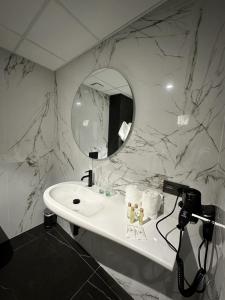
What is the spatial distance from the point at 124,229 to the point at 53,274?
1109 mm

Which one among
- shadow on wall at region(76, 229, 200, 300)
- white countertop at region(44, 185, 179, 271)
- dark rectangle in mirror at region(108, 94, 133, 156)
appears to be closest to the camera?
white countertop at region(44, 185, 179, 271)

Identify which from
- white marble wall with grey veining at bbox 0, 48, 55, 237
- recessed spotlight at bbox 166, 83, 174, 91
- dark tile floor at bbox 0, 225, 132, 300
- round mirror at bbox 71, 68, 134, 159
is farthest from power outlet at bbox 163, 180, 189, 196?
white marble wall with grey veining at bbox 0, 48, 55, 237

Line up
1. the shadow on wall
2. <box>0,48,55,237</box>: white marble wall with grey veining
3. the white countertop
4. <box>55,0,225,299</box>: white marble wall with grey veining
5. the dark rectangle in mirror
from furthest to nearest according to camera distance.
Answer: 1. <box>0,48,55,237</box>: white marble wall with grey veining
2. the dark rectangle in mirror
3. the shadow on wall
4. <box>55,0,225,299</box>: white marble wall with grey veining
5. the white countertop

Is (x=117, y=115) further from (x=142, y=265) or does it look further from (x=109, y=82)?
(x=142, y=265)

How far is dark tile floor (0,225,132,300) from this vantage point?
119 cm

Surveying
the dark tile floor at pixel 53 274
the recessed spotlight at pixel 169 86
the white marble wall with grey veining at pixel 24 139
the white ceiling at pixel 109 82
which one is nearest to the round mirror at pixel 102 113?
the white ceiling at pixel 109 82

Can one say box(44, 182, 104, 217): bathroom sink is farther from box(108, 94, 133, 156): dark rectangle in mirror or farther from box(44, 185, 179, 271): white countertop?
box(108, 94, 133, 156): dark rectangle in mirror

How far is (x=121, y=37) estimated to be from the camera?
116 centimetres

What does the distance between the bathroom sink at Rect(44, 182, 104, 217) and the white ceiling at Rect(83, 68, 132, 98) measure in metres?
0.92

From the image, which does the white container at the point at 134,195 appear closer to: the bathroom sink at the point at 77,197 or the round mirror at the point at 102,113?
the bathroom sink at the point at 77,197

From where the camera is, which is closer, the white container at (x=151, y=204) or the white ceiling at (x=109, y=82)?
the white container at (x=151, y=204)

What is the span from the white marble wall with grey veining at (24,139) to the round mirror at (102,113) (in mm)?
527

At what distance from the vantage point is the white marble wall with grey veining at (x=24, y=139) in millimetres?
1537

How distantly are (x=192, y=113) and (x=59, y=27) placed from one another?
124 centimetres
